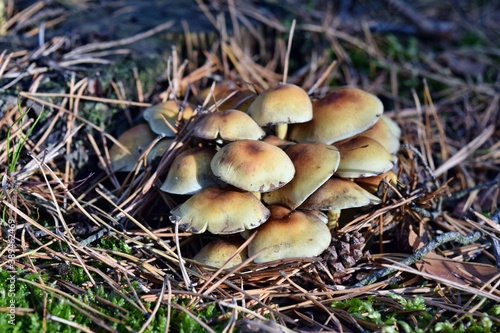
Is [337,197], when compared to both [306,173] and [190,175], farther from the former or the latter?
[190,175]

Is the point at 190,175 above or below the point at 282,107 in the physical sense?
below

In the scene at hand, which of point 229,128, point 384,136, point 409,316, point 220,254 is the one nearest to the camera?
point 409,316

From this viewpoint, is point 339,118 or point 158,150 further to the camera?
point 158,150

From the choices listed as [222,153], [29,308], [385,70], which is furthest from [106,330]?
[385,70]

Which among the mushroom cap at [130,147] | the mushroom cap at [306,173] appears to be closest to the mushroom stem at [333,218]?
the mushroom cap at [306,173]

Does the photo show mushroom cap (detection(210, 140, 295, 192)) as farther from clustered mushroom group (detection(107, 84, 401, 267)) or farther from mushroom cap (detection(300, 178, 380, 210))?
mushroom cap (detection(300, 178, 380, 210))

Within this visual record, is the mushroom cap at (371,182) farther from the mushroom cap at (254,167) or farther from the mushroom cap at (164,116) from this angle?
the mushroom cap at (164,116)

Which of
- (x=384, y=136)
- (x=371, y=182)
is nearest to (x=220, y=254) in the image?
(x=371, y=182)
